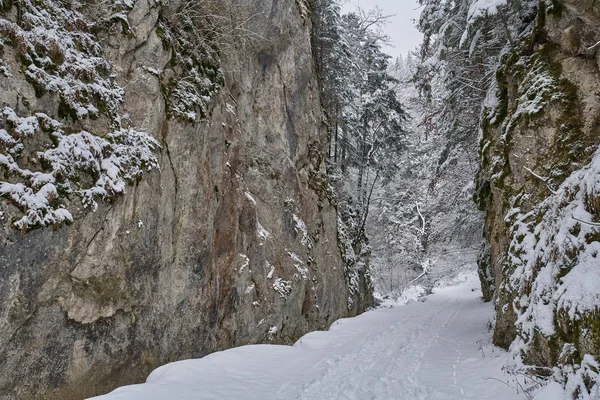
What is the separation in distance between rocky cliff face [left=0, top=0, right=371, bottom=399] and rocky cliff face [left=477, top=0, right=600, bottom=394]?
546cm

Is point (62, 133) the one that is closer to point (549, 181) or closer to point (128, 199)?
point (128, 199)

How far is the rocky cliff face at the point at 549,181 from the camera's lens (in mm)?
4238

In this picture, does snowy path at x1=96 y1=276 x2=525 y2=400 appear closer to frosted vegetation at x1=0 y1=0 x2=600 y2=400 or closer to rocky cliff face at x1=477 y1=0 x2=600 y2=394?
frosted vegetation at x1=0 y1=0 x2=600 y2=400

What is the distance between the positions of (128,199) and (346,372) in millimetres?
4888

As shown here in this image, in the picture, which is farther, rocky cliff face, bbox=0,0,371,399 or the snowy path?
the snowy path

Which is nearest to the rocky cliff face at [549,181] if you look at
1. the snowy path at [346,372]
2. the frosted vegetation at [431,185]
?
the frosted vegetation at [431,185]

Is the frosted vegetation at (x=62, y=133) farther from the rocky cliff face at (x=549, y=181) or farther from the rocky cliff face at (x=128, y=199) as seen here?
the rocky cliff face at (x=549, y=181)

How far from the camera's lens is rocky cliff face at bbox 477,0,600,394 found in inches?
167

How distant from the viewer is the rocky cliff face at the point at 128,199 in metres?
→ 4.29

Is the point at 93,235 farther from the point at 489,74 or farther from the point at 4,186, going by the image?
the point at 489,74

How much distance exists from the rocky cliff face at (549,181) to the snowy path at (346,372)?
3.27ft

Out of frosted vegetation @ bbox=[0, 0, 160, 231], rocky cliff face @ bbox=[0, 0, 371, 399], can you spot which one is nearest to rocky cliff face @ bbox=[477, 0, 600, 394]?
rocky cliff face @ bbox=[0, 0, 371, 399]

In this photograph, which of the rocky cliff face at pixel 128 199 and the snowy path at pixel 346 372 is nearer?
the rocky cliff face at pixel 128 199

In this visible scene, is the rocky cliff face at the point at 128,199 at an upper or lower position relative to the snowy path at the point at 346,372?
upper
